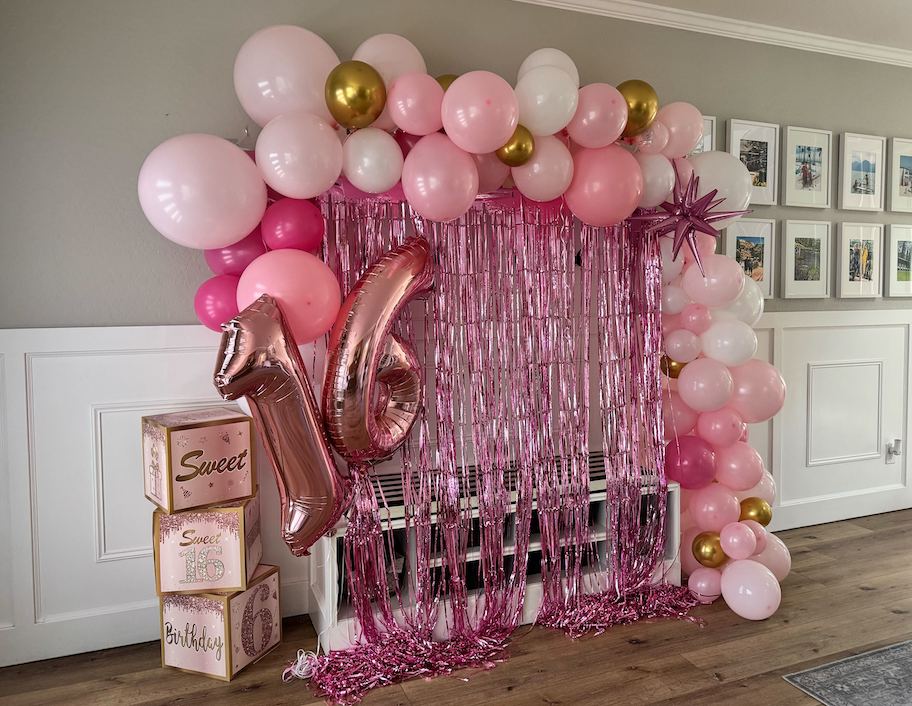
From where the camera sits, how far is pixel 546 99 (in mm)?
2041

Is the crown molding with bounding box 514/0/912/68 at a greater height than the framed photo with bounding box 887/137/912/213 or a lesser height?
greater

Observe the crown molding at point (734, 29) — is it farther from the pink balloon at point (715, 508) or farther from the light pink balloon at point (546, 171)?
the pink balloon at point (715, 508)

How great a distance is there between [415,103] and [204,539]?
1439 millimetres

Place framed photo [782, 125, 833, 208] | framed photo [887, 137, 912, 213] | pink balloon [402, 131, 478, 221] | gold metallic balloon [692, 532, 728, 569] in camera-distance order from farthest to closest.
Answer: framed photo [887, 137, 912, 213]
framed photo [782, 125, 833, 208]
gold metallic balloon [692, 532, 728, 569]
pink balloon [402, 131, 478, 221]

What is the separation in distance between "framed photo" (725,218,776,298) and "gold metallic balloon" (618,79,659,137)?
3.28 ft

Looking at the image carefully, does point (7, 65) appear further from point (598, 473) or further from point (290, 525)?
point (598, 473)

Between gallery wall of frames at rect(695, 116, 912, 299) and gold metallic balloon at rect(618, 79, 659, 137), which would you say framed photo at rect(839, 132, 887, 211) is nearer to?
gallery wall of frames at rect(695, 116, 912, 299)

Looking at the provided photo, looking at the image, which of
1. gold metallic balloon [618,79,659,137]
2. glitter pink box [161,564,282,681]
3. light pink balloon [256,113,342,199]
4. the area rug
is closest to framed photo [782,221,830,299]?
gold metallic balloon [618,79,659,137]

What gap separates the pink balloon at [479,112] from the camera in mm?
1903

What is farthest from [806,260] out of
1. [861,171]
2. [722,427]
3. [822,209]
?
[722,427]

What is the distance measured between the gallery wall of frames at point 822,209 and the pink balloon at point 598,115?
1019 mm

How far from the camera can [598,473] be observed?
8.64 ft

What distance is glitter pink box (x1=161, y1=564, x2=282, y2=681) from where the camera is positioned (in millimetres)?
2057

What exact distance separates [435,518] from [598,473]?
72 cm
